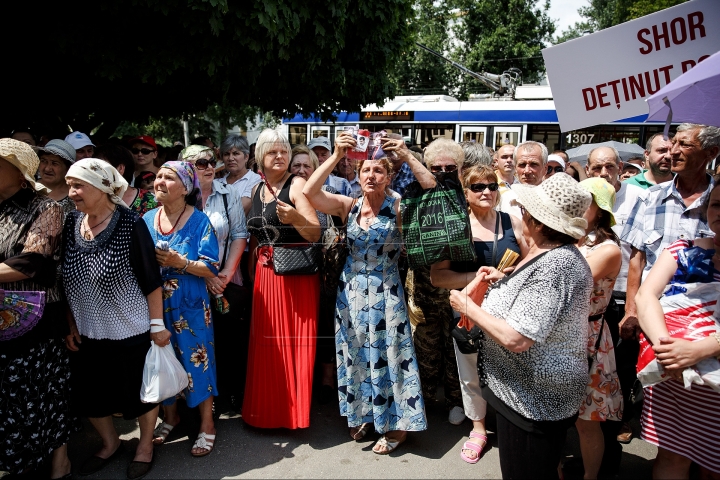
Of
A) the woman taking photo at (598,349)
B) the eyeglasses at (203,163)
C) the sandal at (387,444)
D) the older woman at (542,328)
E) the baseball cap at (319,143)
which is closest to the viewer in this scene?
the older woman at (542,328)

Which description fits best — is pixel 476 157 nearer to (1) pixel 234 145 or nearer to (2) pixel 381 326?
(2) pixel 381 326

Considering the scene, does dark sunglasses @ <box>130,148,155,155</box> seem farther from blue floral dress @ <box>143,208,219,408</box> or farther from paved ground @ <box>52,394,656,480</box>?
paved ground @ <box>52,394,656,480</box>

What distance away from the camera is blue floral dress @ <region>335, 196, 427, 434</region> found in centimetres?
323

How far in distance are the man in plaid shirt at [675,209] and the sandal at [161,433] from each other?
3.06 meters

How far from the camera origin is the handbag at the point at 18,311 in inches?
105

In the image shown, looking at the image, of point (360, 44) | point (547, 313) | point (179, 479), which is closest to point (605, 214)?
point (547, 313)

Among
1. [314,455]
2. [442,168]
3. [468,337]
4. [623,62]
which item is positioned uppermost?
[623,62]

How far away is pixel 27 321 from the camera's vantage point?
2725 mm

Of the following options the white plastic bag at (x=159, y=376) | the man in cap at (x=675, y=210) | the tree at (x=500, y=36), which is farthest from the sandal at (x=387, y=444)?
the tree at (x=500, y=36)

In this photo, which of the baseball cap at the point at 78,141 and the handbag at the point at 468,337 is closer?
the handbag at the point at 468,337

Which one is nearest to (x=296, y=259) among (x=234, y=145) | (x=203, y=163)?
(x=203, y=163)

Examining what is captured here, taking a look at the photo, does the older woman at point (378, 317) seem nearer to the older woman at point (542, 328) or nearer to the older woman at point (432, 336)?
the older woman at point (432, 336)

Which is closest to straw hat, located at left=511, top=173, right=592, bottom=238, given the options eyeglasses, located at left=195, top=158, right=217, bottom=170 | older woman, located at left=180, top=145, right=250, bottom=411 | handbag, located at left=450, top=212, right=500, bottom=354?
handbag, located at left=450, top=212, right=500, bottom=354

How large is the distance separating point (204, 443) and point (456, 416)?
1755 mm
